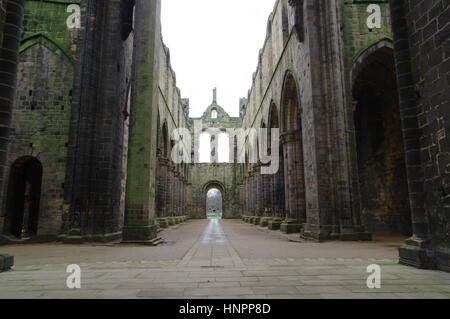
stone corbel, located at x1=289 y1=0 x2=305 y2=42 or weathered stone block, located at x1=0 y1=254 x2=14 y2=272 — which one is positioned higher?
stone corbel, located at x1=289 y1=0 x2=305 y2=42

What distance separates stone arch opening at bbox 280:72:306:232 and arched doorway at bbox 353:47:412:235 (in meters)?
3.24

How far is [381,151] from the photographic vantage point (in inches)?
627

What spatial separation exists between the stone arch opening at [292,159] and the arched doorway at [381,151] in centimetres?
324

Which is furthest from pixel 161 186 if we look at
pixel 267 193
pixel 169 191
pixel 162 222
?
pixel 267 193

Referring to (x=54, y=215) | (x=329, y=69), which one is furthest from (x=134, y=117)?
(x=329, y=69)

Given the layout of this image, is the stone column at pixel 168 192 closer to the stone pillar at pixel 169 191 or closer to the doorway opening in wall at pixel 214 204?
the stone pillar at pixel 169 191

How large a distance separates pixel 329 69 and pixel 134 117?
7.16 metres

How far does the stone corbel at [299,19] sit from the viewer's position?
1191cm

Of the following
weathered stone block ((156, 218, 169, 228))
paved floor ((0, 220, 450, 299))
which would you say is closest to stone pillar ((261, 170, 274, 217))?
weathered stone block ((156, 218, 169, 228))

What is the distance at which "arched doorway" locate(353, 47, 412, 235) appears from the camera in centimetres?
1441

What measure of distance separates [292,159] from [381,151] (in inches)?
206

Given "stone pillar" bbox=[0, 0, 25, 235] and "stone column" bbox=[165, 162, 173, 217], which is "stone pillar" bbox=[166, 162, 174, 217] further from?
"stone pillar" bbox=[0, 0, 25, 235]

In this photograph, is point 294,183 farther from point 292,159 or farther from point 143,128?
point 143,128
